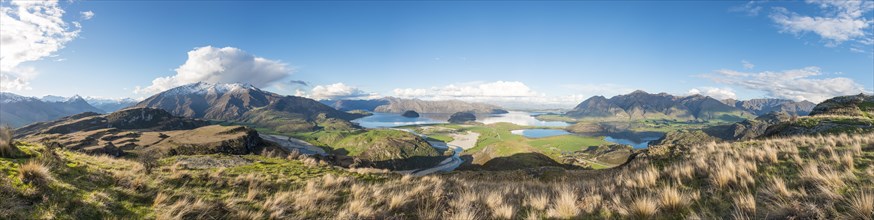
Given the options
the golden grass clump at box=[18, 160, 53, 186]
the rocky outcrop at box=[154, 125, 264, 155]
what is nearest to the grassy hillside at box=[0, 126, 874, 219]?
the golden grass clump at box=[18, 160, 53, 186]

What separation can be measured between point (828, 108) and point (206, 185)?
58555 millimetres

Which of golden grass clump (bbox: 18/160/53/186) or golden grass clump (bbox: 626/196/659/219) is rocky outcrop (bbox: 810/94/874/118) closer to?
golden grass clump (bbox: 626/196/659/219)

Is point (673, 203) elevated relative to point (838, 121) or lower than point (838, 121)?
lower

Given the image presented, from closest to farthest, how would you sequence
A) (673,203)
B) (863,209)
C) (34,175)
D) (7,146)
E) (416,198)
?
(863,209) < (34,175) < (673,203) < (7,146) < (416,198)

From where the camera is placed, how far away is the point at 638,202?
24.9 ft

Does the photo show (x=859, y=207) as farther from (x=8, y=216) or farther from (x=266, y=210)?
(x=8, y=216)

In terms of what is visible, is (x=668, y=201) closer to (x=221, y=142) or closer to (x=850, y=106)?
(x=850, y=106)

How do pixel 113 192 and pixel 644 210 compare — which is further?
pixel 113 192

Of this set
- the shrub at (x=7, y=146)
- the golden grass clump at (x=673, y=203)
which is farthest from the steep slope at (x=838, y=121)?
the shrub at (x=7, y=146)

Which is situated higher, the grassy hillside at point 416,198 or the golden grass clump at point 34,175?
the golden grass clump at point 34,175

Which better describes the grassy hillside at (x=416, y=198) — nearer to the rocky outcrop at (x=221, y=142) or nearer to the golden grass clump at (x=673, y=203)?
the golden grass clump at (x=673, y=203)

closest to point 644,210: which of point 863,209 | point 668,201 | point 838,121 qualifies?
point 668,201

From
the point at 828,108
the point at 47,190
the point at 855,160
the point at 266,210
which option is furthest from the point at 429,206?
the point at 828,108

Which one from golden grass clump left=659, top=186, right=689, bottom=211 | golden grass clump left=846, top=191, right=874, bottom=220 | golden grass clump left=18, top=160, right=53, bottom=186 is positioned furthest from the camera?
golden grass clump left=659, top=186, right=689, bottom=211
